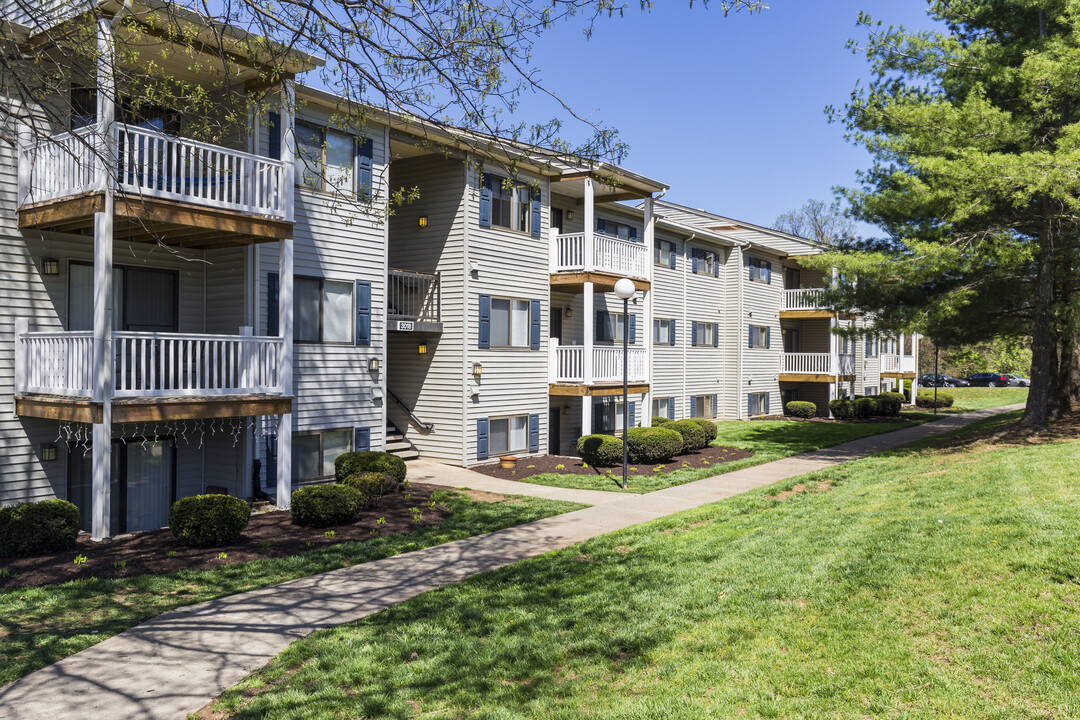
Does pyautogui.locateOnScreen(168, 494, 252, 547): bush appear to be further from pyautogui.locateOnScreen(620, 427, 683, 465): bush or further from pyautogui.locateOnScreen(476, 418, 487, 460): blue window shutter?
pyautogui.locateOnScreen(620, 427, 683, 465): bush

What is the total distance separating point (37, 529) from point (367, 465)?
5735 millimetres

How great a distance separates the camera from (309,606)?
8.32m

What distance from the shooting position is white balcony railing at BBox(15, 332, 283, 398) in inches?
443

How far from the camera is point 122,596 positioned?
8570mm

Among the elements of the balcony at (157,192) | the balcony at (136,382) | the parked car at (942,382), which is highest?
the balcony at (157,192)

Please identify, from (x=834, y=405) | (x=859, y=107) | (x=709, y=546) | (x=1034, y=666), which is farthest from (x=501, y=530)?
(x=834, y=405)

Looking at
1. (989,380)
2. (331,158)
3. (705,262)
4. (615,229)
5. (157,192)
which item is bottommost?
(989,380)

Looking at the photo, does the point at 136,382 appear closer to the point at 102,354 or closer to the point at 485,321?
the point at 102,354

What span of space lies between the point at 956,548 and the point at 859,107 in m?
15.7

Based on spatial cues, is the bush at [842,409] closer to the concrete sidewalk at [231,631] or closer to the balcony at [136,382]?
the concrete sidewalk at [231,631]

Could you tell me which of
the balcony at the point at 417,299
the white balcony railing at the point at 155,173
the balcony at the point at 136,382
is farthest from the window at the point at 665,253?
the balcony at the point at 136,382

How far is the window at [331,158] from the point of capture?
50.0 feet

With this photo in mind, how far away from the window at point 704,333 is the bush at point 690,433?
905 cm

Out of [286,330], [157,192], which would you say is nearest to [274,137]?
[157,192]
